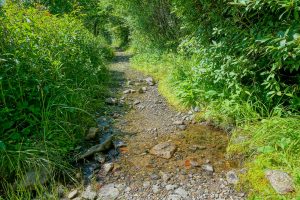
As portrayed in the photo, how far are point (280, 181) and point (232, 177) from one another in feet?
1.76

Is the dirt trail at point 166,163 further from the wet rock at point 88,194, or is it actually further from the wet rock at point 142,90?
the wet rock at point 142,90

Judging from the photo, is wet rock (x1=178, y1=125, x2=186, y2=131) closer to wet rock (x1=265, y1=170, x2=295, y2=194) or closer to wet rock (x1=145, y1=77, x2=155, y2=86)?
wet rock (x1=265, y1=170, x2=295, y2=194)

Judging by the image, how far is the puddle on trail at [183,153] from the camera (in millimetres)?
3275

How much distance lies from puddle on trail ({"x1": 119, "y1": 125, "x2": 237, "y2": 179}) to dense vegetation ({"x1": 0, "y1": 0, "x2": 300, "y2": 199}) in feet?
0.75

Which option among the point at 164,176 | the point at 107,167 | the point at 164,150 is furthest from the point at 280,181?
the point at 107,167

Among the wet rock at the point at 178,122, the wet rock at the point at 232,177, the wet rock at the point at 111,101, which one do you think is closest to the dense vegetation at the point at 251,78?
the wet rock at the point at 232,177

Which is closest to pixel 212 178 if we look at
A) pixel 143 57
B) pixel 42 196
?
pixel 42 196

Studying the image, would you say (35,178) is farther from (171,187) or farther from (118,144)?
(171,187)

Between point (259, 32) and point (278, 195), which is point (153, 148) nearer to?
point (278, 195)

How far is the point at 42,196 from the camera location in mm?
2695

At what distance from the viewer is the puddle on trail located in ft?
10.7

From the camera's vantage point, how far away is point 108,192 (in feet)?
9.41

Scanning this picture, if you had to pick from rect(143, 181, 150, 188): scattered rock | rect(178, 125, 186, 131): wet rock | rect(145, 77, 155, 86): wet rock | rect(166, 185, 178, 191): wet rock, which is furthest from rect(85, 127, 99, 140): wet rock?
rect(145, 77, 155, 86): wet rock

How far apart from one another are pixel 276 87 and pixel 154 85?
422 centimetres
